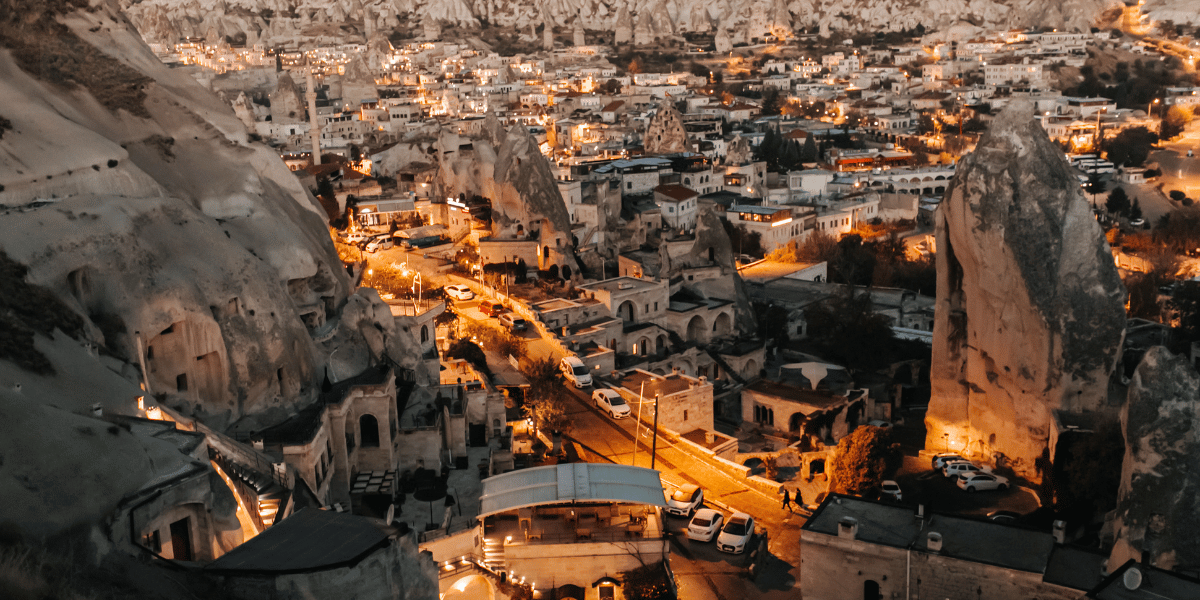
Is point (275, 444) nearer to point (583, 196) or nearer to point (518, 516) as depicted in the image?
point (518, 516)

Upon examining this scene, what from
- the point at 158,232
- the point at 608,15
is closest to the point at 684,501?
the point at 158,232

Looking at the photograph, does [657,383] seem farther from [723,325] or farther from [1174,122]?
[1174,122]

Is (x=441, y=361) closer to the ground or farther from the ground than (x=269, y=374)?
closer to the ground

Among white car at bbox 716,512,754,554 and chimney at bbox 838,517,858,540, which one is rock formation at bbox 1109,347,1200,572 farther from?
white car at bbox 716,512,754,554

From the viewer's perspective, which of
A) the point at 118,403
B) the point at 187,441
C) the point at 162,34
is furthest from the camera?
the point at 162,34

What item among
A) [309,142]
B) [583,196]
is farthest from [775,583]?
[309,142]
